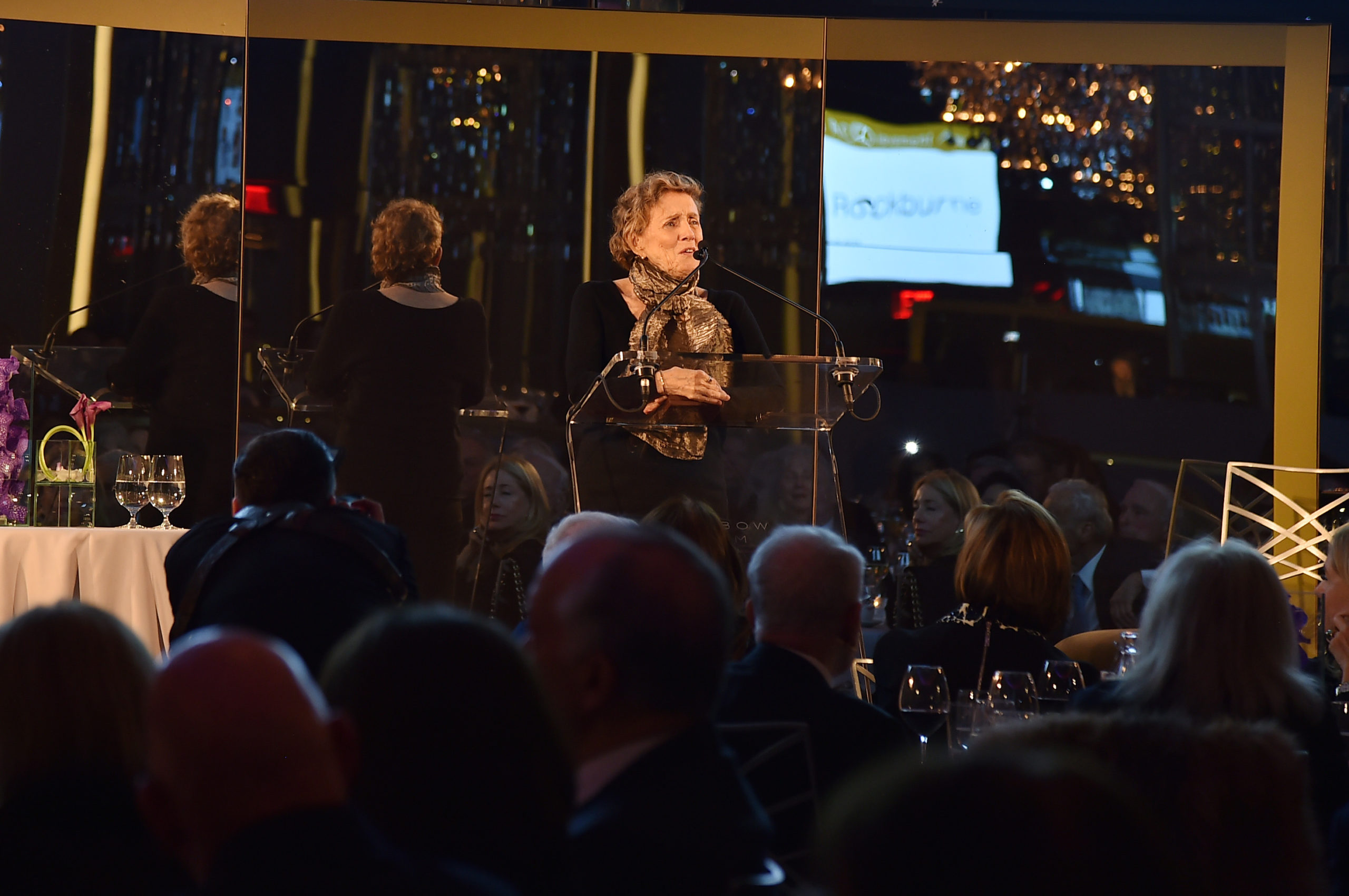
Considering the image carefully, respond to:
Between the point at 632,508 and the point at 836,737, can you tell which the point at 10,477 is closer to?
the point at 632,508

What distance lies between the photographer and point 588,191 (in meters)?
5.48

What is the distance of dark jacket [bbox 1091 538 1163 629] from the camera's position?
575 centimetres

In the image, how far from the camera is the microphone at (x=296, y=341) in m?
5.21

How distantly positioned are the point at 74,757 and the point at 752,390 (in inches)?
103

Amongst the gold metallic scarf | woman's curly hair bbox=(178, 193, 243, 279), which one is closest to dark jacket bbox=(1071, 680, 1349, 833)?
the gold metallic scarf

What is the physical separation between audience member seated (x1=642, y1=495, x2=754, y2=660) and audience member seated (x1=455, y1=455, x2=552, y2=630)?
197 centimetres

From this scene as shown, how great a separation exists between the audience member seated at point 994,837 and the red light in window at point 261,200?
4.87 m

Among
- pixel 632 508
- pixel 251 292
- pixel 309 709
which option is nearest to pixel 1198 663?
pixel 309 709

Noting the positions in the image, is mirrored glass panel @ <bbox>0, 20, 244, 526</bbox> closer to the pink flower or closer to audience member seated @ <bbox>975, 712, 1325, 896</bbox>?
the pink flower

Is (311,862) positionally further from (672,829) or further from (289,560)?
(289,560)

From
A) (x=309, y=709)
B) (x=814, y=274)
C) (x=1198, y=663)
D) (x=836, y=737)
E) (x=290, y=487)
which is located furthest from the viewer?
(x=814, y=274)

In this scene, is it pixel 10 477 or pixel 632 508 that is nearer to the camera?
pixel 632 508

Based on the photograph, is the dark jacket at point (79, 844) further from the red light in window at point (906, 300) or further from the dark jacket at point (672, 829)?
the red light in window at point (906, 300)

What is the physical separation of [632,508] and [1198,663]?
2.35m
